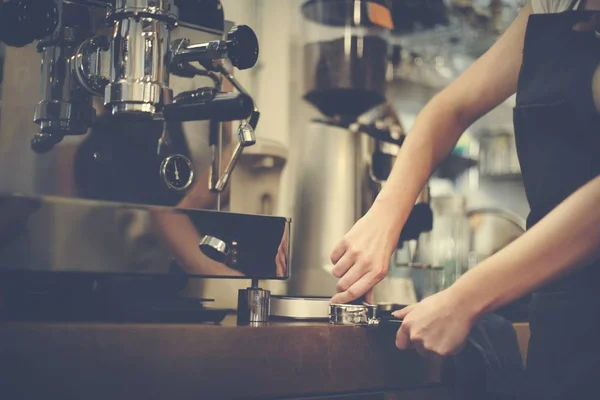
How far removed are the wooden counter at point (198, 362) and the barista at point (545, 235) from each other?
0.08 metres

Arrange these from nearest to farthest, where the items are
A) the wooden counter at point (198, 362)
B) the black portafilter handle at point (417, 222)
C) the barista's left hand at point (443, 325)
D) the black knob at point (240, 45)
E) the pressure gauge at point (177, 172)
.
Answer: the wooden counter at point (198, 362)
the barista's left hand at point (443, 325)
the black knob at point (240, 45)
the pressure gauge at point (177, 172)
the black portafilter handle at point (417, 222)

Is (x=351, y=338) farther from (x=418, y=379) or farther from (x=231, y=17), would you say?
(x=231, y=17)

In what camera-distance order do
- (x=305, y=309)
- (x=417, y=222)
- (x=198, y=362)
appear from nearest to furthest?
(x=198, y=362) < (x=305, y=309) < (x=417, y=222)

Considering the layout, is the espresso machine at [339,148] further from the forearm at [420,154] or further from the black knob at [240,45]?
the black knob at [240,45]

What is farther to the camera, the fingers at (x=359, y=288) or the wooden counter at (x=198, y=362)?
the fingers at (x=359, y=288)

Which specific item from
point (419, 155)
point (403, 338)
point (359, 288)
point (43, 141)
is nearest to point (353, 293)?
point (359, 288)

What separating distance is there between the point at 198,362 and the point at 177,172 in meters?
0.34

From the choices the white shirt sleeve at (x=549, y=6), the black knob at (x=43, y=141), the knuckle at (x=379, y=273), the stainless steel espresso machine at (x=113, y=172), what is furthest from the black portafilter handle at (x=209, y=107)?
the white shirt sleeve at (x=549, y=6)

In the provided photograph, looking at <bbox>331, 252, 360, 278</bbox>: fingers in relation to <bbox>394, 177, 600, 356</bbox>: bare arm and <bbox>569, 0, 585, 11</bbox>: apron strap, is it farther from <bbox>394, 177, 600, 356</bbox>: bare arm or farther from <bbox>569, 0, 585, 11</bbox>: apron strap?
<bbox>569, 0, 585, 11</bbox>: apron strap

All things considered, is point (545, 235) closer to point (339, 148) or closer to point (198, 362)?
point (198, 362)

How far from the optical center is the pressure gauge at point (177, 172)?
100 centimetres

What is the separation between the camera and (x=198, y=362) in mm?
740

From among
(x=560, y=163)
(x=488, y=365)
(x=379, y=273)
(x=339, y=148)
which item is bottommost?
(x=488, y=365)

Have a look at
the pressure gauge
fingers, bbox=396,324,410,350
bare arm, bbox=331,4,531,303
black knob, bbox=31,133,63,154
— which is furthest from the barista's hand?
black knob, bbox=31,133,63,154
